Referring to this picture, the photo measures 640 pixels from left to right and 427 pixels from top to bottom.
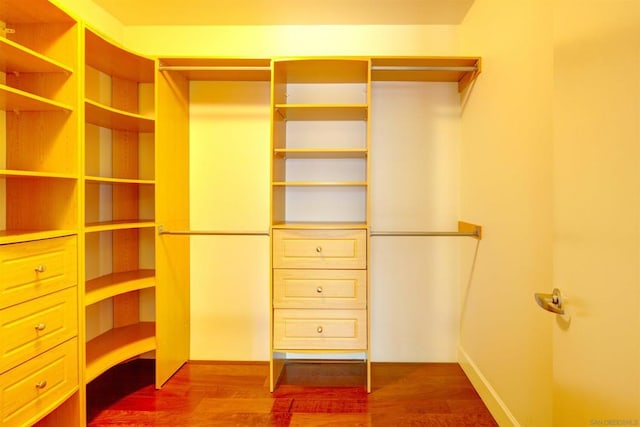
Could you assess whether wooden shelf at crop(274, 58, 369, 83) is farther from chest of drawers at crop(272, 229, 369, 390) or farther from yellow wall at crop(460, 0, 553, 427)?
chest of drawers at crop(272, 229, 369, 390)

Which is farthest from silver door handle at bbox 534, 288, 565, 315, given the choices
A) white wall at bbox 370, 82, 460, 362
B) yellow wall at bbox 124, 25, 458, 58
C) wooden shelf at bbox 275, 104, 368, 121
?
yellow wall at bbox 124, 25, 458, 58

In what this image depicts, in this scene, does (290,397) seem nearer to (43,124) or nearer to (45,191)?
(45,191)

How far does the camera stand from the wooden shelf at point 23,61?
54.0 inches

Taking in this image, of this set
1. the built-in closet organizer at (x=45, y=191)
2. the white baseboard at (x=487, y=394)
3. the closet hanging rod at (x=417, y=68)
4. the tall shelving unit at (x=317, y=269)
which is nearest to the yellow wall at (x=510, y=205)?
the white baseboard at (x=487, y=394)

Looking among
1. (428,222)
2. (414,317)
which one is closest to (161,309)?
(414,317)

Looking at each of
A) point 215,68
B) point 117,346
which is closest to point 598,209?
point 215,68

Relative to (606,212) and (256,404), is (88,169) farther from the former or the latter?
(606,212)

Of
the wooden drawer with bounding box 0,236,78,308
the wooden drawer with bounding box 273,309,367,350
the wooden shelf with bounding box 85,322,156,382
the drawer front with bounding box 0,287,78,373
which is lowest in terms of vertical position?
the wooden shelf with bounding box 85,322,156,382

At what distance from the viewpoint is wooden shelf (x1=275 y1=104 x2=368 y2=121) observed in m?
2.01

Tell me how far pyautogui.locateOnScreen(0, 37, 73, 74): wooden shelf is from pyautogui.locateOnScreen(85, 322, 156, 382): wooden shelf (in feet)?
5.20

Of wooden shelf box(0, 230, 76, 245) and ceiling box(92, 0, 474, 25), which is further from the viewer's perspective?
ceiling box(92, 0, 474, 25)

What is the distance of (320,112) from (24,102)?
157 centimetres

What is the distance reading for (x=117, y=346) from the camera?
6.70 ft

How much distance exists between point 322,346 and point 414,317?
82 centimetres
